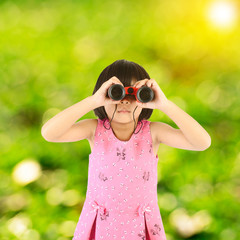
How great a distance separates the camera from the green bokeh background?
1.60 meters

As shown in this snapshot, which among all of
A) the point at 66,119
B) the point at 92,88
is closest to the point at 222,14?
the point at 92,88

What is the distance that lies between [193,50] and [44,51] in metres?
0.65

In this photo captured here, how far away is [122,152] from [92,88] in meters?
0.79

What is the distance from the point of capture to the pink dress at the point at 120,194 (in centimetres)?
89

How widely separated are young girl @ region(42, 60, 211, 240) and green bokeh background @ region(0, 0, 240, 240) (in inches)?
26.4

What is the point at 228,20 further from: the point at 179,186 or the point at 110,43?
the point at 179,186

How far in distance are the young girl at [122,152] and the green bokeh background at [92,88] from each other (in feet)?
2.20

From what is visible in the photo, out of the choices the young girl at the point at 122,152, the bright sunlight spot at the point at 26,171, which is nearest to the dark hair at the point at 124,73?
the young girl at the point at 122,152

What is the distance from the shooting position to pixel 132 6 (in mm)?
1802

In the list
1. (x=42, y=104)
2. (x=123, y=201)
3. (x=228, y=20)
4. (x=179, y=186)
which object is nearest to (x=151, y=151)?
(x=123, y=201)

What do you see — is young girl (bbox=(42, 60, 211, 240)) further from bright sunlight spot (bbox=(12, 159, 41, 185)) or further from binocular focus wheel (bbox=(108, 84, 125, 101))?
bright sunlight spot (bbox=(12, 159, 41, 185))

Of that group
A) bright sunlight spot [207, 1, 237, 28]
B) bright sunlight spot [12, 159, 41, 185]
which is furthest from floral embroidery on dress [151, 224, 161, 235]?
bright sunlight spot [207, 1, 237, 28]

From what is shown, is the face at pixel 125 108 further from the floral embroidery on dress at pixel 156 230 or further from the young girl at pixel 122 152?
the floral embroidery on dress at pixel 156 230

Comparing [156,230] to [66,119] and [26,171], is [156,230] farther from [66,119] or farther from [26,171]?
[26,171]
